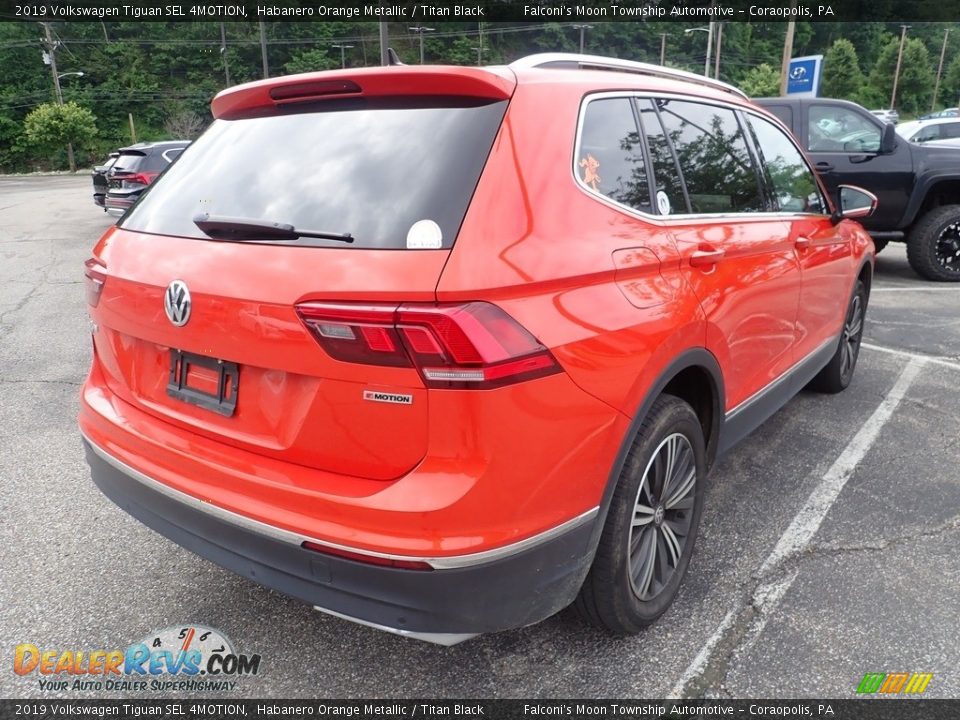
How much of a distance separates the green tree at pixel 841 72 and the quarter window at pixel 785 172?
72713 millimetres

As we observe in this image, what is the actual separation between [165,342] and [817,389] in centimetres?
423

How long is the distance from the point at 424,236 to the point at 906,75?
89.7 meters

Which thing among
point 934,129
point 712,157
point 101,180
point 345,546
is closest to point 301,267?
point 345,546

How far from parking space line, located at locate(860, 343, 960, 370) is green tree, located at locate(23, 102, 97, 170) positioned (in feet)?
179

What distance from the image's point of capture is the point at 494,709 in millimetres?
2098

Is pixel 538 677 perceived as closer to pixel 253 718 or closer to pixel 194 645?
pixel 253 718

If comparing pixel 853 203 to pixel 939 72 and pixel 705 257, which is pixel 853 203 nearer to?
pixel 705 257

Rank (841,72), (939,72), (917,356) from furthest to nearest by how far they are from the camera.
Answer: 1. (939,72)
2. (841,72)
3. (917,356)

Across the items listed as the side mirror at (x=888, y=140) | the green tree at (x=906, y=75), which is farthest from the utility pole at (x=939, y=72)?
the side mirror at (x=888, y=140)

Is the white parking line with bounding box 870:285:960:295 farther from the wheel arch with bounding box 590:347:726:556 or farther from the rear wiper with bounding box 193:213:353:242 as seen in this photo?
the rear wiper with bounding box 193:213:353:242

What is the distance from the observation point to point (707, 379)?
8.48 feet

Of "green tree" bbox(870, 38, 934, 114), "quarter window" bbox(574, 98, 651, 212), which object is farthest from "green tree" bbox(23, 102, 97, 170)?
"green tree" bbox(870, 38, 934, 114)

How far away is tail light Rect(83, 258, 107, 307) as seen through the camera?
7.51ft

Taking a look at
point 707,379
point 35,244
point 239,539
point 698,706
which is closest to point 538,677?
point 698,706
